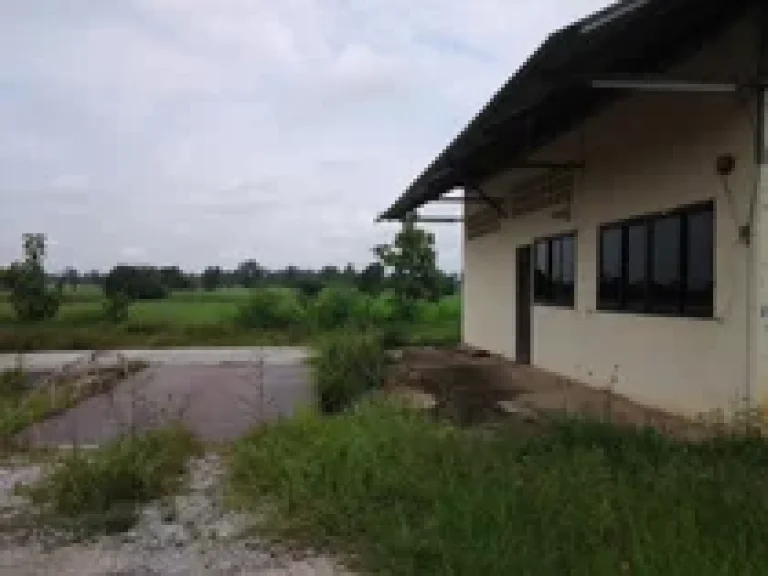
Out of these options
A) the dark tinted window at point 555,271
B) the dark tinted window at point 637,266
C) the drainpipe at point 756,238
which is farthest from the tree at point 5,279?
the drainpipe at point 756,238

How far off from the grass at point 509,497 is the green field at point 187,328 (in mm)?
14823

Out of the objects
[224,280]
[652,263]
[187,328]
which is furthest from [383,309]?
[224,280]

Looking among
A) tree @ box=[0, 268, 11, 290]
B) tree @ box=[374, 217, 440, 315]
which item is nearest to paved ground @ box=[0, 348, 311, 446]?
tree @ box=[0, 268, 11, 290]

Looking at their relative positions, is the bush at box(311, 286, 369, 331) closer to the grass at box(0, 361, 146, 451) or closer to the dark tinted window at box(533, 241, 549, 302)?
the grass at box(0, 361, 146, 451)

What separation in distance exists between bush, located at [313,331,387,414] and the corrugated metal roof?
10.1ft

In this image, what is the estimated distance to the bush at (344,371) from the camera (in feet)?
31.2

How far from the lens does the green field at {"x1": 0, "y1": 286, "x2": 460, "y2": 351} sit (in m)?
23.6

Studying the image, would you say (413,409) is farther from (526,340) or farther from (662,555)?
(526,340)

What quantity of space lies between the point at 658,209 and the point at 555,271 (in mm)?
3987

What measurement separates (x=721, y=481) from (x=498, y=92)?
4962 mm

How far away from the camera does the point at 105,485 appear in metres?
5.59

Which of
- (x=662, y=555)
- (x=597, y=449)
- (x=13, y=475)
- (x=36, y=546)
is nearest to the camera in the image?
(x=662, y=555)

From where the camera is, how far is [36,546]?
4.81 m

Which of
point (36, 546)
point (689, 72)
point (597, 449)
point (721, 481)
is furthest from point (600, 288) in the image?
point (36, 546)
